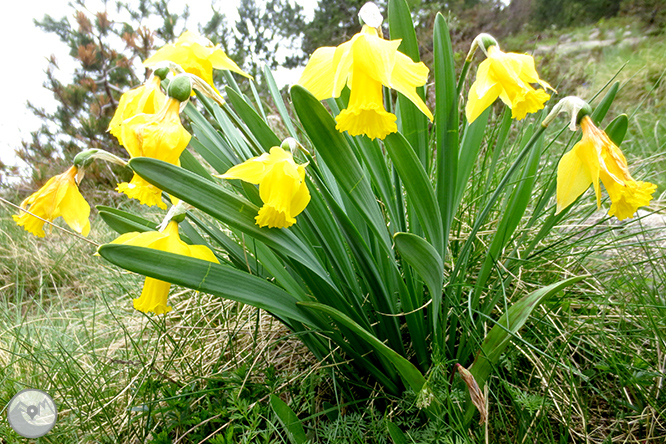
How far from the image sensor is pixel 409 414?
993 mm

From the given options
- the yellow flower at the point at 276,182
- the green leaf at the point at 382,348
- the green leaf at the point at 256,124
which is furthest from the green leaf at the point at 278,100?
the green leaf at the point at 382,348

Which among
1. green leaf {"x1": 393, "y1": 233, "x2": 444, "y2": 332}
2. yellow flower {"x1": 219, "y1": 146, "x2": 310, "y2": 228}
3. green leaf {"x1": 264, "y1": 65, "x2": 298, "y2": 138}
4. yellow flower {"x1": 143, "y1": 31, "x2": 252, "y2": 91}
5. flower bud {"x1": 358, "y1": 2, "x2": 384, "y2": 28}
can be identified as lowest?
green leaf {"x1": 393, "y1": 233, "x2": 444, "y2": 332}

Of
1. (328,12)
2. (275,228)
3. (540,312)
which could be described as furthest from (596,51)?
(275,228)

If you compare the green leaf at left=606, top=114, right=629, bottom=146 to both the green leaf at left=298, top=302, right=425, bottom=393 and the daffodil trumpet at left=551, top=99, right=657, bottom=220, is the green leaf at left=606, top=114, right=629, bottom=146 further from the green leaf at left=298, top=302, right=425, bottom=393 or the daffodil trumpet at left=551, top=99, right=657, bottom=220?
the green leaf at left=298, top=302, right=425, bottom=393

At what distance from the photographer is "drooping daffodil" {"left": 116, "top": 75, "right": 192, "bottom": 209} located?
701mm

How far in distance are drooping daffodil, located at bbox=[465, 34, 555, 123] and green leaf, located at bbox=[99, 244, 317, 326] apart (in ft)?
1.67

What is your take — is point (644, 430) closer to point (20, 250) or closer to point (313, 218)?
point (313, 218)

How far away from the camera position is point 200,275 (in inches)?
28.0

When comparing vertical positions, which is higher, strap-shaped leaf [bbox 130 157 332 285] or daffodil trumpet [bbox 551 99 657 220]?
strap-shaped leaf [bbox 130 157 332 285]

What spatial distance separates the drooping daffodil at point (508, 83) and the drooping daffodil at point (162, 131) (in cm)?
52

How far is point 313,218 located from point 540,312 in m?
0.69

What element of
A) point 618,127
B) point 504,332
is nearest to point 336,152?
point 504,332

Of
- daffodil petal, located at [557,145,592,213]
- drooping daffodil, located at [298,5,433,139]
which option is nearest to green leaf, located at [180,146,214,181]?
drooping daffodil, located at [298,5,433,139]

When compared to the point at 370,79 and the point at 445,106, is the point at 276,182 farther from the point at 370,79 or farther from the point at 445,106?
the point at 445,106
